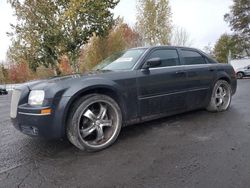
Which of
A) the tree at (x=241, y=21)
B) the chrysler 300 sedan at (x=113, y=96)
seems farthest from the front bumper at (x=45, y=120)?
the tree at (x=241, y=21)

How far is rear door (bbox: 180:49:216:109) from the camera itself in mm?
4648

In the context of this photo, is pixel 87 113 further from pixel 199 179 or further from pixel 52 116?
pixel 199 179

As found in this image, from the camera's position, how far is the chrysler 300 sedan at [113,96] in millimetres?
3076

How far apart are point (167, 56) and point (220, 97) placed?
6.20ft

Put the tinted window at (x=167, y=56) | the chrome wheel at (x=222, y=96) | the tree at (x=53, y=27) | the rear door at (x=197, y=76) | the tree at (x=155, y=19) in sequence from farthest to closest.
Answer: the tree at (x=155, y=19)
the tree at (x=53, y=27)
the chrome wheel at (x=222, y=96)
the rear door at (x=197, y=76)
the tinted window at (x=167, y=56)

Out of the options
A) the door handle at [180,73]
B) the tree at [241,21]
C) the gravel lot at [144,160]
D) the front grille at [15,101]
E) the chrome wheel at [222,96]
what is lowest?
the gravel lot at [144,160]

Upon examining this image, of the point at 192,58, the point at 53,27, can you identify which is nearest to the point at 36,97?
the point at 192,58

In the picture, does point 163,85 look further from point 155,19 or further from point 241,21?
point 241,21

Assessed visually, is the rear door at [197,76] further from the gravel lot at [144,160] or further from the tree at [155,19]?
the tree at [155,19]

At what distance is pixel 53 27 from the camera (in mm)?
17172

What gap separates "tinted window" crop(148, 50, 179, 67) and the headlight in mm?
2016

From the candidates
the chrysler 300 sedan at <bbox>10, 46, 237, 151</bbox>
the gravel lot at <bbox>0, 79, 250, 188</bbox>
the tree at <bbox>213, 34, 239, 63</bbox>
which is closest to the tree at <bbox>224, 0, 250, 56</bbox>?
the tree at <bbox>213, 34, 239, 63</bbox>

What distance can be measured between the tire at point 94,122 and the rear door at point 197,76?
178cm

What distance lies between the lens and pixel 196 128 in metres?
4.19
